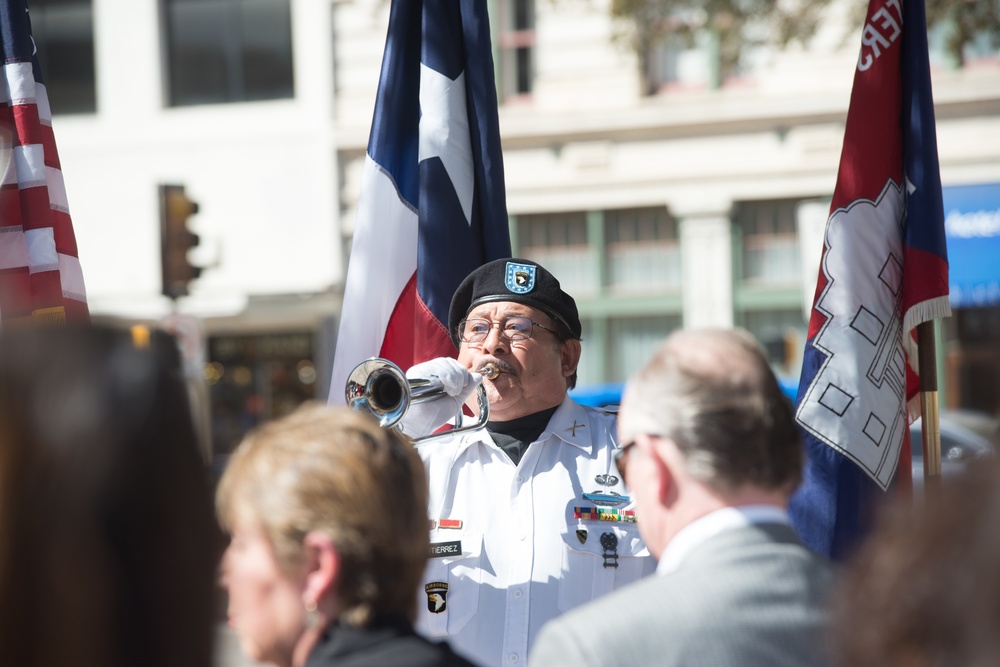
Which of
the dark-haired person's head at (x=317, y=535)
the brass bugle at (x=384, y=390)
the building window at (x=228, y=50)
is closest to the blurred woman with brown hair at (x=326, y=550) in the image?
the dark-haired person's head at (x=317, y=535)

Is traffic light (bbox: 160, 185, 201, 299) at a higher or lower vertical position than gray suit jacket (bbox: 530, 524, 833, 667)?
higher

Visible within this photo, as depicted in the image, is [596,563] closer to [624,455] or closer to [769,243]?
[624,455]

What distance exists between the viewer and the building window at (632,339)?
1412 centimetres

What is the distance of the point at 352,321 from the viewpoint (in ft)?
13.7

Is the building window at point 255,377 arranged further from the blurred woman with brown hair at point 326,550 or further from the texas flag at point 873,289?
the blurred woman with brown hair at point 326,550

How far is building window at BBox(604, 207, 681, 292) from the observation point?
45.9 feet

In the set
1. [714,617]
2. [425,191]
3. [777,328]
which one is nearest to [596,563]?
[714,617]

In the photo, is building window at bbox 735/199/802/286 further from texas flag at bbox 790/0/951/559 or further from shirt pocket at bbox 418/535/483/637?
shirt pocket at bbox 418/535/483/637

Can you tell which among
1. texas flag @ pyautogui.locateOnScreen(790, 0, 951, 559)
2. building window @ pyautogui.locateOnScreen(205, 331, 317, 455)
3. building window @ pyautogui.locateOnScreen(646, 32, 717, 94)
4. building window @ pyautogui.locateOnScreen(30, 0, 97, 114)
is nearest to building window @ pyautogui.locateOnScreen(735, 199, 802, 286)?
building window @ pyautogui.locateOnScreen(646, 32, 717, 94)

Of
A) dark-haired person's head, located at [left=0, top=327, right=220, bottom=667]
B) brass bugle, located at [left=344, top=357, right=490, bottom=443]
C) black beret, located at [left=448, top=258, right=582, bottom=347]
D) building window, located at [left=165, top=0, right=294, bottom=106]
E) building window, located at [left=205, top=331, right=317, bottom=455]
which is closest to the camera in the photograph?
dark-haired person's head, located at [left=0, top=327, right=220, bottom=667]

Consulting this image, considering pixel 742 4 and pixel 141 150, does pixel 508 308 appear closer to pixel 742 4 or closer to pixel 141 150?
pixel 742 4

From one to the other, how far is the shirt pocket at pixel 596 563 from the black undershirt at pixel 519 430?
1.10ft

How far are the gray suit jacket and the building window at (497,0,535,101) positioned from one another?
503 inches

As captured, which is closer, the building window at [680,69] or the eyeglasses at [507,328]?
the eyeglasses at [507,328]
